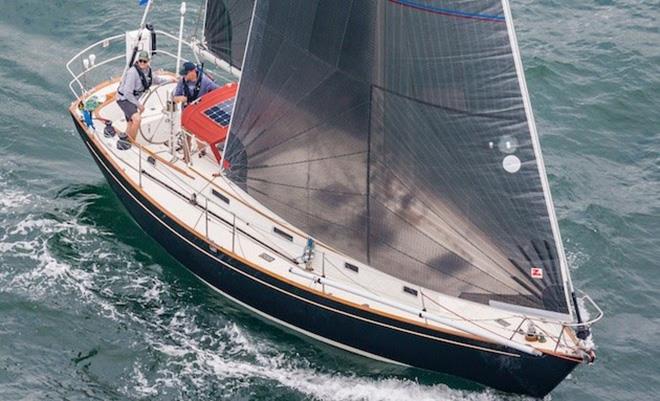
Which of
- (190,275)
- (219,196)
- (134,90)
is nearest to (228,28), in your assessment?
(134,90)

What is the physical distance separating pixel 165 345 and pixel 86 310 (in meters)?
2.12

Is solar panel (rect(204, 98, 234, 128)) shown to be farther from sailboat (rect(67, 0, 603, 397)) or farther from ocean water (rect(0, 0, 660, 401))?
ocean water (rect(0, 0, 660, 401))

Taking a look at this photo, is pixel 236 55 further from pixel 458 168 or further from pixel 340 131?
pixel 458 168

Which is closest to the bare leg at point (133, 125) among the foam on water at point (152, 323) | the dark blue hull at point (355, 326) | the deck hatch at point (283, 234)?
the dark blue hull at point (355, 326)

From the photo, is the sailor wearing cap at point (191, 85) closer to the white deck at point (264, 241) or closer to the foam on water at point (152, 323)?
the white deck at point (264, 241)

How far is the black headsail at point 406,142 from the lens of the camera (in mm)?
16250

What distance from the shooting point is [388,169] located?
18.2m

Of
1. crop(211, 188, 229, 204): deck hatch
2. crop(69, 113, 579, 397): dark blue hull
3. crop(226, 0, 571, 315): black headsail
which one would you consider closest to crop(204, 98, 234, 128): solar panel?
crop(211, 188, 229, 204): deck hatch

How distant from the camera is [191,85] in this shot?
2284 cm

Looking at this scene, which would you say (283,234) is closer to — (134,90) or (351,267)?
(351,267)

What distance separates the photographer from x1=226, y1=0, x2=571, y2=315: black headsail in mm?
16250

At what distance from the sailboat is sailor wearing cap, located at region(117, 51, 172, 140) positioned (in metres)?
1.11

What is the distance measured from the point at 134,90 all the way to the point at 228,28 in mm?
2684

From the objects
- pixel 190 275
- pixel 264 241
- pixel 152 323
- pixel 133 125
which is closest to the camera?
pixel 264 241
